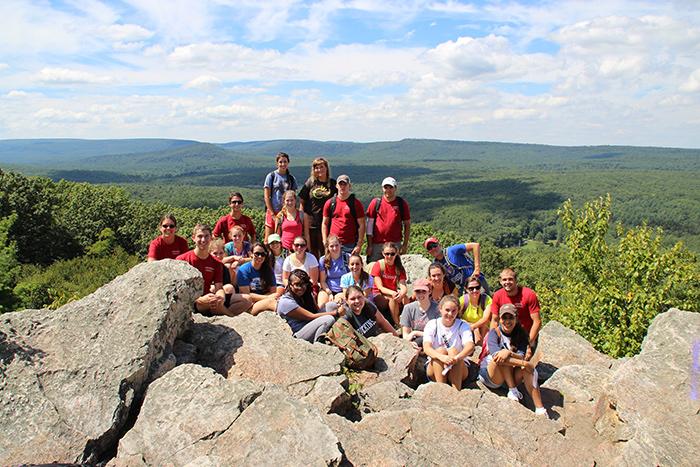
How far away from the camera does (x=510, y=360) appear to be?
7.80 metres

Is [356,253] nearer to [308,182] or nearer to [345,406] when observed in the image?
[308,182]

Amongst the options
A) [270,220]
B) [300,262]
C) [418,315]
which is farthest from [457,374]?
[270,220]

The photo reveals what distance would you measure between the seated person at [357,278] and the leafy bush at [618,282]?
11.1 meters

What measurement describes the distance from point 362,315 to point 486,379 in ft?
7.43

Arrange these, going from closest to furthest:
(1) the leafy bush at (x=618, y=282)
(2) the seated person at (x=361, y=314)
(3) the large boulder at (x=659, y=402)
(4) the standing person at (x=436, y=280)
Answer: (3) the large boulder at (x=659, y=402) → (2) the seated person at (x=361, y=314) → (4) the standing person at (x=436, y=280) → (1) the leafy bush at (x=618, y=282)

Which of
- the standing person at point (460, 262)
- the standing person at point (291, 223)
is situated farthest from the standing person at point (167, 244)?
the standing person at point (460, 262)

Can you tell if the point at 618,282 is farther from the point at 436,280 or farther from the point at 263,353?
the point at 263,353

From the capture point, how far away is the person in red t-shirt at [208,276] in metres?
8.52

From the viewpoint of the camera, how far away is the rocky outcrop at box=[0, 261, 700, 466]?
5527mm

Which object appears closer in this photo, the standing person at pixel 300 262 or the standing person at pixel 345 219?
the standing person at pixel 300 262

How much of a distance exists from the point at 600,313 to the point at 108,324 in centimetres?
1675

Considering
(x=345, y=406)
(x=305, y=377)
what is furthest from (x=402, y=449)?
(x=305, y=377)

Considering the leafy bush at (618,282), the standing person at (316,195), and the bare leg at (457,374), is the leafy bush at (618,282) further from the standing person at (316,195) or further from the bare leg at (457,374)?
the standing person at (316,195)

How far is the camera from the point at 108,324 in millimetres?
6637
